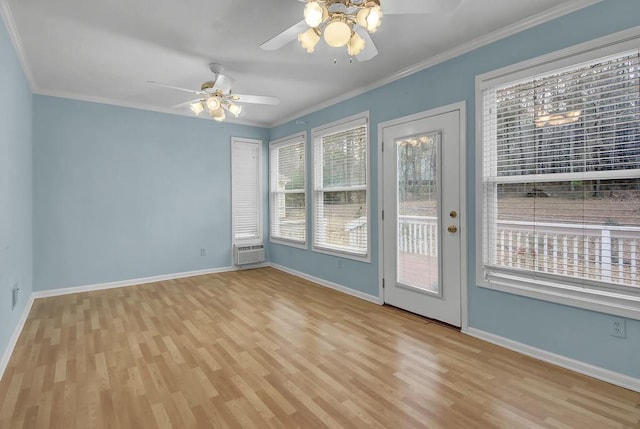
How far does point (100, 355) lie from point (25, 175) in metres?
2.41

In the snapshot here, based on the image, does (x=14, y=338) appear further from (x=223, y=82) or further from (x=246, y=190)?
(x=246, y=190)

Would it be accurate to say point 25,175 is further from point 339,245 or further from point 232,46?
point 339,245

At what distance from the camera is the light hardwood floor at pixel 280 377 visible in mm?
1913

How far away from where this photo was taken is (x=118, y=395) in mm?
2137

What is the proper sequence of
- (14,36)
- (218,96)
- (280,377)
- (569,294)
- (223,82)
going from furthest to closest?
(218,96) < (223,82) < (14,36) < (569,294) < (280,377)

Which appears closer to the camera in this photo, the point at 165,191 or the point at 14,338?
the point at 14,338

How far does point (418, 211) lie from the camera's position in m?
3.55

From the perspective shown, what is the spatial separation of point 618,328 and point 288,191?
458 centimetres

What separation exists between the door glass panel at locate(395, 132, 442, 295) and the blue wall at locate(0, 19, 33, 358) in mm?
3587

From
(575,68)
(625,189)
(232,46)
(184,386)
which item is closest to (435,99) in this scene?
(575,68)

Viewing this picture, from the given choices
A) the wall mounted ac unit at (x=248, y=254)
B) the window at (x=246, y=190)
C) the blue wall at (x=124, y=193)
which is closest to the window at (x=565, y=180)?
the wall mounted ac unit at (x=248, y=254)

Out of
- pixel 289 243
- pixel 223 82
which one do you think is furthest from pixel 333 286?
pixel 223 82

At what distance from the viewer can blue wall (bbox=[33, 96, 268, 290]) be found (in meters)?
4.35

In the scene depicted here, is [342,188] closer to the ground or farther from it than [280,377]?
farther from it
